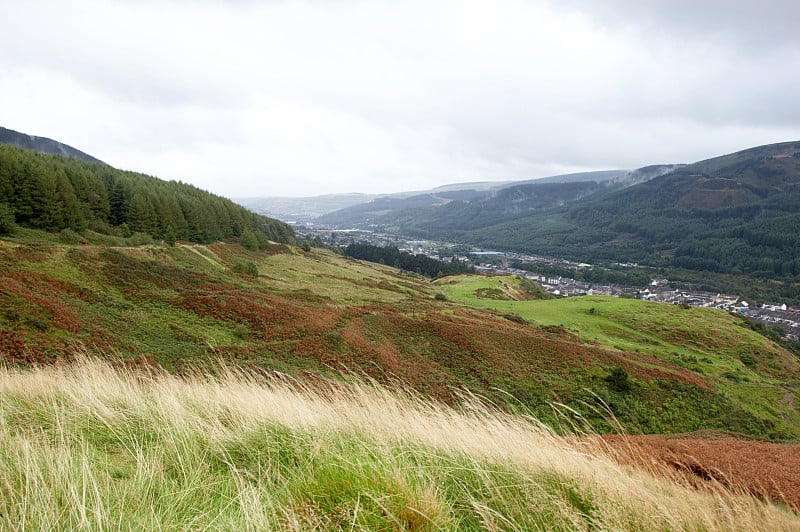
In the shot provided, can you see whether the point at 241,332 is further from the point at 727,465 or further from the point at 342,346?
the point at 727,465

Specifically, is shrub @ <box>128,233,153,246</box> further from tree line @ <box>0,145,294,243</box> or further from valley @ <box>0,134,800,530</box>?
tree line @ <box>0,145,294,243</box>

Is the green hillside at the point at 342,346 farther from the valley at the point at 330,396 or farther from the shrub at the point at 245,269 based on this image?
the shrub at the point at 245,269

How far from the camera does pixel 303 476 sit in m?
3.25

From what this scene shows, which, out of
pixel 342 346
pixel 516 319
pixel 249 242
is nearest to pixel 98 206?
pixel 249 242

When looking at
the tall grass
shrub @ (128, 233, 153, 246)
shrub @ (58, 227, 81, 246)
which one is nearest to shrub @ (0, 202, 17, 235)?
shrub @ (58, 227, 81, 246)

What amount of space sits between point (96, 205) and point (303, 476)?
69.6m

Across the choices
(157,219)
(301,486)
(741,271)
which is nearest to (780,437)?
(301,486)

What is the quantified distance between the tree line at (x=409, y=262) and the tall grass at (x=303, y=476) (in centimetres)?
10097

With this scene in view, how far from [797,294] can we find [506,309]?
137071 millimetres

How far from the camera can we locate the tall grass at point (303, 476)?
267cm

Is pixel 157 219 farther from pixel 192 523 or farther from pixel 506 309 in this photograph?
pixel 192 523

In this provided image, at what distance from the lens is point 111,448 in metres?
4.11

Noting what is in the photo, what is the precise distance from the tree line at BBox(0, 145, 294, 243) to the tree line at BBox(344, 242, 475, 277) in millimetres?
48998

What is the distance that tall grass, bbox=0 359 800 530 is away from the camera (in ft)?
8.75
